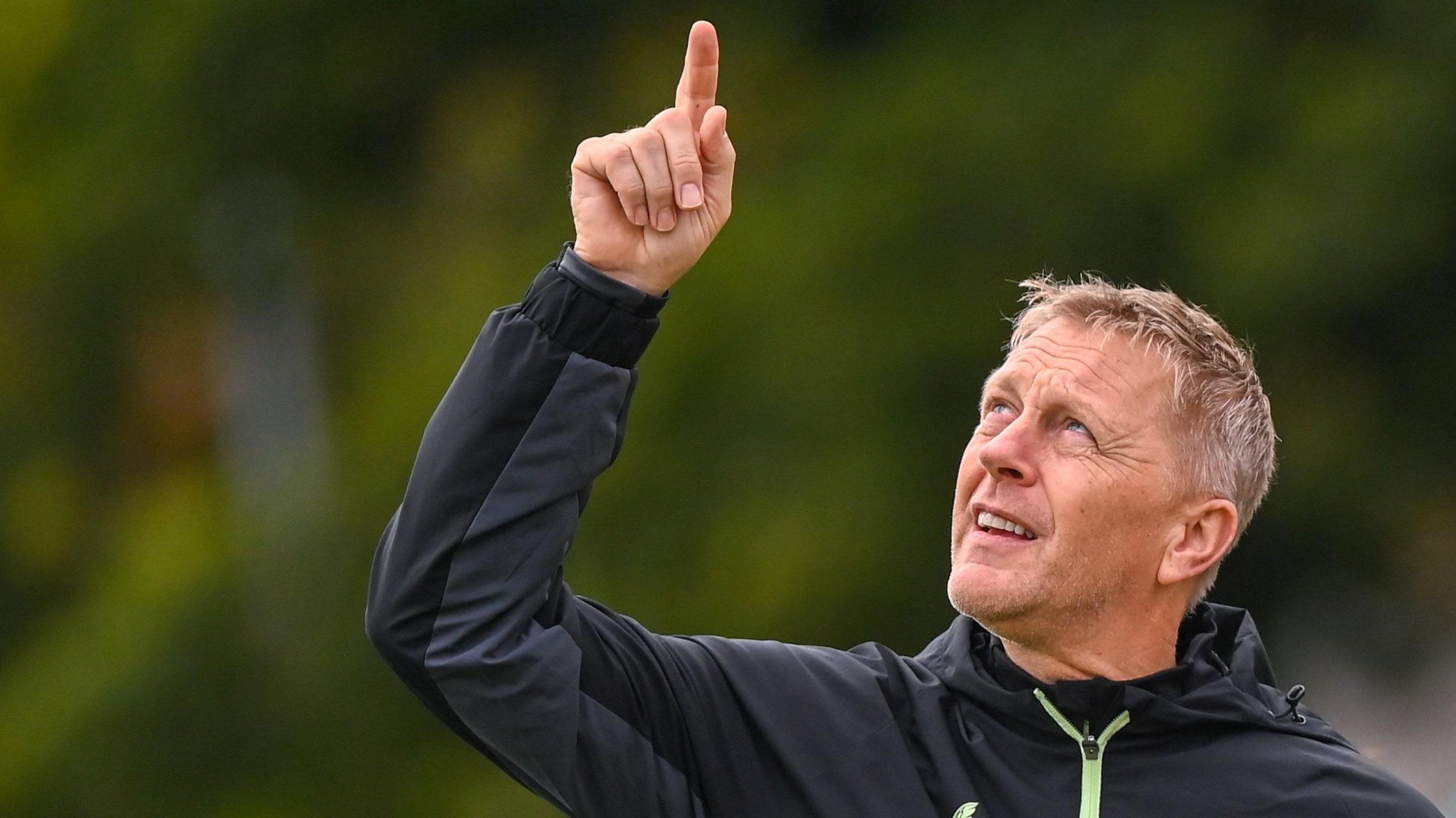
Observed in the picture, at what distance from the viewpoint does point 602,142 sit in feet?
7.80

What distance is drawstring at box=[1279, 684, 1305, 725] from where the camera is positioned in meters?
2.71

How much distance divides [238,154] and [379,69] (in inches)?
28.1

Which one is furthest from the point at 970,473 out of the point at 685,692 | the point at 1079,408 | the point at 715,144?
the point at 715,144

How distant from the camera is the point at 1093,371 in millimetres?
2846

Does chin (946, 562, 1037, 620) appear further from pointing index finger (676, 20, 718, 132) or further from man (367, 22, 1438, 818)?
pointing index finger (676, 20, 718, 132)

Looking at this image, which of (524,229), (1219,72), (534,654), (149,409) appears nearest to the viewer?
(534,654)

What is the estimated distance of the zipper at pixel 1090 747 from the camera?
2529 mm

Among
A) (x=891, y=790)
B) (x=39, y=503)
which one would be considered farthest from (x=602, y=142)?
(x=39, y=503)

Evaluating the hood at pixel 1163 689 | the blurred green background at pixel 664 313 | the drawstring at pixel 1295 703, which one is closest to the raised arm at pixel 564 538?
the hood at pixel 1163 689

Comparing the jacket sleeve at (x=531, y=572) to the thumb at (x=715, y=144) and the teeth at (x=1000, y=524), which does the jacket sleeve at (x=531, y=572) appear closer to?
the thumb at (x=715, y=144)

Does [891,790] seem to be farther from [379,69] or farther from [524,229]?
[379,69]

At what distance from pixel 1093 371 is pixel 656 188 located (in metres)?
0.84

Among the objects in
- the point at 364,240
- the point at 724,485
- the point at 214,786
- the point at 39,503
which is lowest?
the point at 214,786

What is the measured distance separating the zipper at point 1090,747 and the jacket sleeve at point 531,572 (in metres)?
0.51
